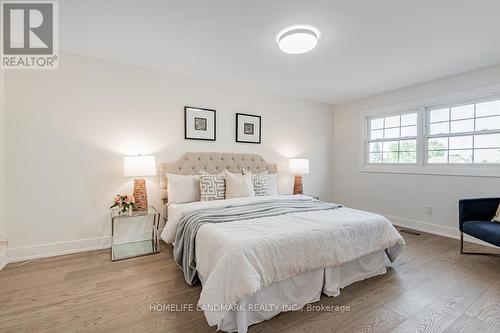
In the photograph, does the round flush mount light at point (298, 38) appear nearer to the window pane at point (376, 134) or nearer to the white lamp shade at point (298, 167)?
the white lamp shade at point (298, 167)

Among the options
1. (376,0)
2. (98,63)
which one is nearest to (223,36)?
Answer: (376,0)

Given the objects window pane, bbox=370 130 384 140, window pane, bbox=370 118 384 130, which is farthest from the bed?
window pane, bbox=370 118 384 130

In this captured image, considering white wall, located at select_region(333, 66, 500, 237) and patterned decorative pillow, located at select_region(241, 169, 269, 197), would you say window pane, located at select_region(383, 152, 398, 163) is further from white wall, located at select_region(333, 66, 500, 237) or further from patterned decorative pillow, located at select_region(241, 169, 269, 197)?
patterned decorative pillow, located at select_region(241, 169, 269, 197)

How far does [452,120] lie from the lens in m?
3.48

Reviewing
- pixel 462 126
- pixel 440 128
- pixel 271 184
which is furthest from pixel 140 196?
pixel 462 126

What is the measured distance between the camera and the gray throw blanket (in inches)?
80.1

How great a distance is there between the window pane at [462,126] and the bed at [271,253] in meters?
2.30

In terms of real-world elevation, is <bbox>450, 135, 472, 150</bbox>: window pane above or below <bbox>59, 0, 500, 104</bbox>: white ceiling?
below

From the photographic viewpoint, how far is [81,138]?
9.21 feet

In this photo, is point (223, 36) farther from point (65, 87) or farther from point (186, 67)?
point (65, 87)

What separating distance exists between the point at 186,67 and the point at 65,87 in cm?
143

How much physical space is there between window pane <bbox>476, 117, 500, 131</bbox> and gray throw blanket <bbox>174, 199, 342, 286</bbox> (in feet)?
8.22

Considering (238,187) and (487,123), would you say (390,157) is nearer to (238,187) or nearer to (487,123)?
(487,123)

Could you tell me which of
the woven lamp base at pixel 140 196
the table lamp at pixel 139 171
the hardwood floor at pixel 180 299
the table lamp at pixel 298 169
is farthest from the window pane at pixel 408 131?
the woven lamp base at pixel 140 196
